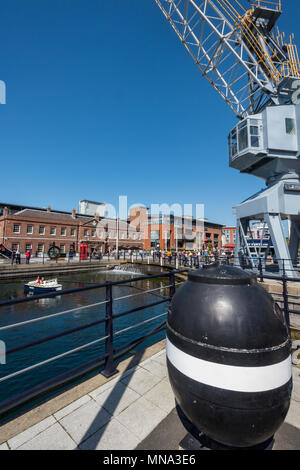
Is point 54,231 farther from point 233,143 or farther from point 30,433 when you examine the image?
point 30,433

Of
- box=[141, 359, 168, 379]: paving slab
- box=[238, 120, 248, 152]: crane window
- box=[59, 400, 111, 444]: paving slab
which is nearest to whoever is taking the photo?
box=[59, 400, 111, 444]: paving slab

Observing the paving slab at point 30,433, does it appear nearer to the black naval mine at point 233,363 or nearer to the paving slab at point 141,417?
the paving slab at point 141,417

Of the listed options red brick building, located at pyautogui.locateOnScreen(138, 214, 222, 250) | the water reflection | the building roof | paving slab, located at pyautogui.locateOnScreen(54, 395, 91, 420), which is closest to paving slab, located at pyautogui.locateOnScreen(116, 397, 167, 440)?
paving slab, located at pyautogui.locateOnScreen(54, 395, 91, 420)

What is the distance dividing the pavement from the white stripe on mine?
2.55 ft

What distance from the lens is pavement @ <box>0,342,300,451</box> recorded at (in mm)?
1796

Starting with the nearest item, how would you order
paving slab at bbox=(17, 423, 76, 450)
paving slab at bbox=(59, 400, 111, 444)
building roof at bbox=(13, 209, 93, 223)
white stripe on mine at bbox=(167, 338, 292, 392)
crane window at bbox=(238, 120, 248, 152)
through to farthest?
white stripe on mine at bbox=(167, 338, 292, 392) < paving slab at bbox=(17, 423, 76, 450) < paving slab at bbox=(59, 400, 111, 444) < crane window at bbox=(238, 120, 248, 152) < building roof at bbox=(13, 209, 93, 223)

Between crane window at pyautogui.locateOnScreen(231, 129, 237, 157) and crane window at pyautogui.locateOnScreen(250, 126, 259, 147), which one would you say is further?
crane window at pyautogui.locateOnScreen(231, 129, 237, 157)

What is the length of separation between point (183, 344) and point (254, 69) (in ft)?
70.6

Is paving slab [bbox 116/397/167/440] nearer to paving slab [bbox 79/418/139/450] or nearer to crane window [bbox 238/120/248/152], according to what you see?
paving slab [bbox 79/418/139/450]

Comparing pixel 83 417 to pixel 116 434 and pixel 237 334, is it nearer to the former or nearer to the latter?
pixel 116 434

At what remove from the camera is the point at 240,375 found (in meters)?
1.39

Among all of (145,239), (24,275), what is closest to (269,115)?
(24,275)

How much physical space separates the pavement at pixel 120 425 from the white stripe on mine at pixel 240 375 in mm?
777

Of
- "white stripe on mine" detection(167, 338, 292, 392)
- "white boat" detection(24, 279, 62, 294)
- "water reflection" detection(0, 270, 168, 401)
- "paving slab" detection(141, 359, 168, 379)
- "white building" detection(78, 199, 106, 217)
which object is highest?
"white building" detection(78, 199, 106, 217)
